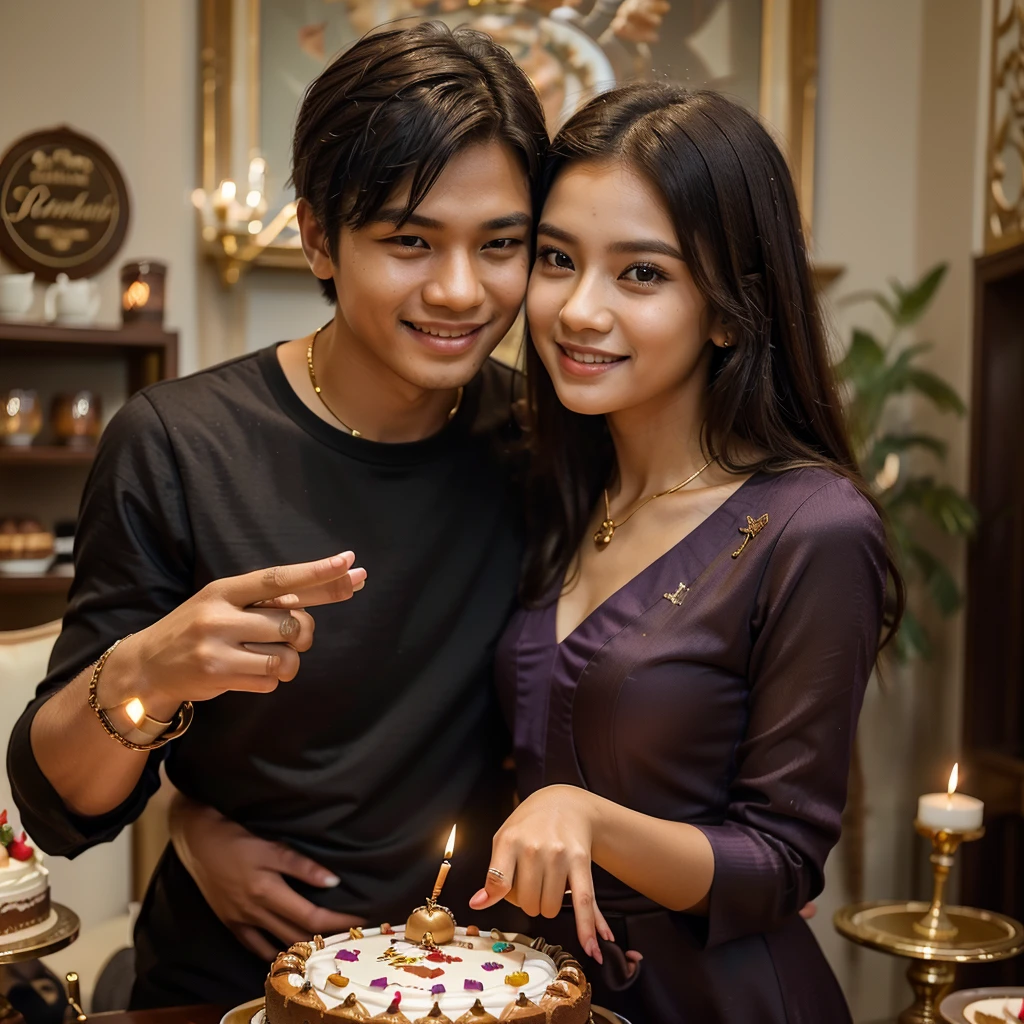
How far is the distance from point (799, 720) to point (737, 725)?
12cm

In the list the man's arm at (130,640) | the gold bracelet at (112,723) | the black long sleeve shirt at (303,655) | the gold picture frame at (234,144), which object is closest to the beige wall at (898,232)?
the gold picture frame at (234,144)

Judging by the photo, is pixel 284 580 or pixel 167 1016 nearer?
pixel 284 580

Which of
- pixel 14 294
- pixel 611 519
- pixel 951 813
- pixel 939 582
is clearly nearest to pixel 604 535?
pixel 611 519

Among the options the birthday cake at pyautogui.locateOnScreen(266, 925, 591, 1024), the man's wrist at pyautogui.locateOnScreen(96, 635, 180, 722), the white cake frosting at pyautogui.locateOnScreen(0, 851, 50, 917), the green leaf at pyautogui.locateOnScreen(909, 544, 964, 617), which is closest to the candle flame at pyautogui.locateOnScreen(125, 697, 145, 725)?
the man's wrist at pyautogui.locateOnScreen(96, 635, 180, 722)

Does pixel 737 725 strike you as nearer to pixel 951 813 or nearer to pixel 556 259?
pixel 951 813

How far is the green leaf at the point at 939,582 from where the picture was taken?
386 centimetres

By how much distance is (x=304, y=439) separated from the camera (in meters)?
1.87

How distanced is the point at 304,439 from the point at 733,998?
38.0 inches

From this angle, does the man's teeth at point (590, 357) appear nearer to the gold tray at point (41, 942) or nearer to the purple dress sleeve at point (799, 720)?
the purple dress sleeve at point (799, 720)

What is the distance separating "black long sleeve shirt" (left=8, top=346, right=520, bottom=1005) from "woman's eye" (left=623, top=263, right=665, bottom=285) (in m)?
0.45

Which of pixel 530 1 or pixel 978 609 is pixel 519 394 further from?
pixel 530 1

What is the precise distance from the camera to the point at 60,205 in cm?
398

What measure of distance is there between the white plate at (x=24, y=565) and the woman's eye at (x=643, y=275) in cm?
274

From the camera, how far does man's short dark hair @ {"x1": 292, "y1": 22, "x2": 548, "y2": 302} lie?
5.48 feet
